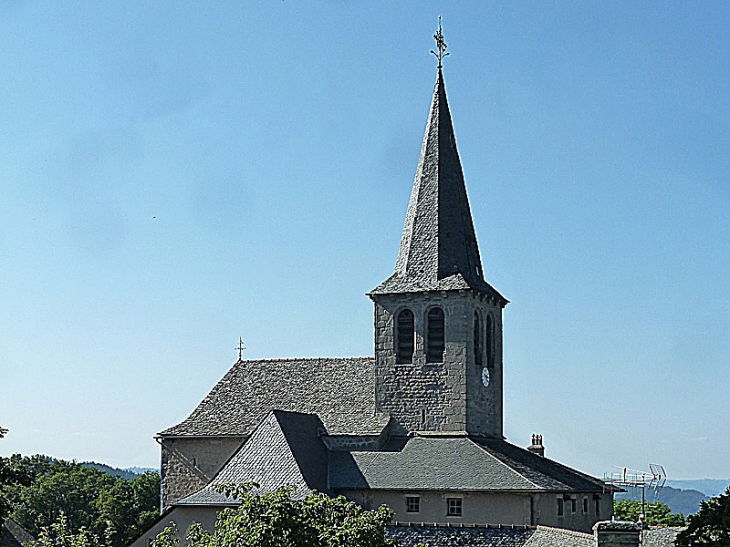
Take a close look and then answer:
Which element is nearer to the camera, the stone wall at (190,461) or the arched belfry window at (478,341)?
the arched belfry window at (478,341)

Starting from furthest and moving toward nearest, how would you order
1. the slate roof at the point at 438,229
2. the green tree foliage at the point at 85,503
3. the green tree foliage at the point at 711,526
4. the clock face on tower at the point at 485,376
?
the green tree foliage at the point at 85,503 < the clock face on tower at the point at 485,376 < the slate roof at the point at 438,229 < the green tree foliage at the point at 711,526

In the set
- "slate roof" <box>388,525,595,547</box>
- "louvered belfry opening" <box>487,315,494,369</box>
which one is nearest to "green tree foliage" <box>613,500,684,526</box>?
"louvered belfry opening" <box>487,315,494,369</box>

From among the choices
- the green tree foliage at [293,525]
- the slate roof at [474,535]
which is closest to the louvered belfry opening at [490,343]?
the slate roof at [474,535]

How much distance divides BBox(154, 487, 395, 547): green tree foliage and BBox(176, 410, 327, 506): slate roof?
53.8 ft

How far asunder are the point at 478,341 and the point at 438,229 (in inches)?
200

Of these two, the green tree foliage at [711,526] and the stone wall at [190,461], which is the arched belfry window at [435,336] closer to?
the stone wall at [190,461]

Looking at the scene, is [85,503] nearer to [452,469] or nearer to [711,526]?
[452,469]

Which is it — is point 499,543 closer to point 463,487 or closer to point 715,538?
point 463,487

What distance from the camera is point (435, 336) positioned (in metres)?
46.0

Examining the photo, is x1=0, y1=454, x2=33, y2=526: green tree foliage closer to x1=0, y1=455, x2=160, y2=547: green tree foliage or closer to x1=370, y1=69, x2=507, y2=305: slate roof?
x1=370, y1=69, x2=507, y2=305: slate roof

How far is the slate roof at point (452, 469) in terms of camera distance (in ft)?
131

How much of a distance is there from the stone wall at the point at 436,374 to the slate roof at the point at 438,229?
0.65 m

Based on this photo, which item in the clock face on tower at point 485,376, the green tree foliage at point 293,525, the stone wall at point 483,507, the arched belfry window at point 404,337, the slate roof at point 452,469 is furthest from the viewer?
the clock face on tower at point 485,376

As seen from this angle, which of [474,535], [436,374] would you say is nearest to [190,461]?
[436,374]
